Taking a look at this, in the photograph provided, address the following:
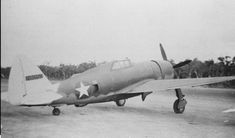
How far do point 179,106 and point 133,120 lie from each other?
75 centimetres

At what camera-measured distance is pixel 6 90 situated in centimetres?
382

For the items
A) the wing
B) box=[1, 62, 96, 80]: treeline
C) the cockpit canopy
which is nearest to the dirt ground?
the wing

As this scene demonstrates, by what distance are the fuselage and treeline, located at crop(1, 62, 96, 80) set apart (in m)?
0.10

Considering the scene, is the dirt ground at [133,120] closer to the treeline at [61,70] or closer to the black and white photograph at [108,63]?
the black and white photograph at [108,63]

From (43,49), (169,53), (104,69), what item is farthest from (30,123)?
(169,53)

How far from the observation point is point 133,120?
3877mm

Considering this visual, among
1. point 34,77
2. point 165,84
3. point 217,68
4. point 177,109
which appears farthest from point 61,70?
point 217,68

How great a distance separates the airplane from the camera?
3695mm

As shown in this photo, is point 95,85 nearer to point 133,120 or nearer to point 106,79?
point 106,79

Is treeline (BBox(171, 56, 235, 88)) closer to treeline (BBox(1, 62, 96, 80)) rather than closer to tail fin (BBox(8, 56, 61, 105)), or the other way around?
treeline (BBox(1, 62, 96, 80))

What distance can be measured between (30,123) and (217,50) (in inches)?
103

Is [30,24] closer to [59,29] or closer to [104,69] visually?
[59,29]

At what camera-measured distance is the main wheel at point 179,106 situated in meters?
4.06

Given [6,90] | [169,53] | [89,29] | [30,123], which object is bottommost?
[30,123]
